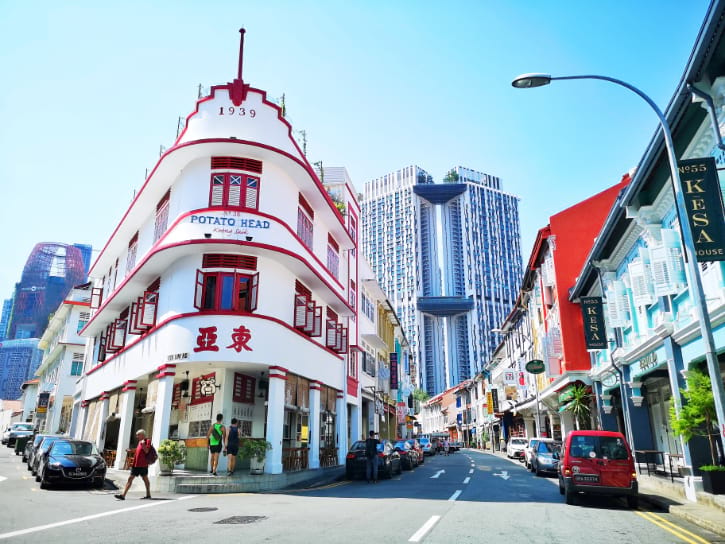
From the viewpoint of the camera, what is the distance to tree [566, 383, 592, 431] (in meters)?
30.2

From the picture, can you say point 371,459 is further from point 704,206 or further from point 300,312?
point 704,206

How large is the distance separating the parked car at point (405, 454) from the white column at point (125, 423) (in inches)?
466

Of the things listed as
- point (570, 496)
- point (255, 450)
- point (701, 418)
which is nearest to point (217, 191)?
point (255, 450)

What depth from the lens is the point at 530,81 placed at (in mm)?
11594

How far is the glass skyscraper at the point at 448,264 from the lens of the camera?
146000mm

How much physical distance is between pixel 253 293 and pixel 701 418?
13964mm

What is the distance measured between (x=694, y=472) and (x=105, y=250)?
97.4 ft

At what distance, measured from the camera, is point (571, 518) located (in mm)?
10984

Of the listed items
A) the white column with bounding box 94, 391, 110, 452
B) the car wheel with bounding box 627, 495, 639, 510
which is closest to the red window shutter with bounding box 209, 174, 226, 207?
the white column with bounding box 94, 391, 110, 452

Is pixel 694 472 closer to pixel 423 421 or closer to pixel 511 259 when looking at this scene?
pixel 423 421

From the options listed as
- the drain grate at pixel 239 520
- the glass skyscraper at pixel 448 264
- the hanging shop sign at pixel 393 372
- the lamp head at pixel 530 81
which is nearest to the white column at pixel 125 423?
the drain grate at pixel 239 520

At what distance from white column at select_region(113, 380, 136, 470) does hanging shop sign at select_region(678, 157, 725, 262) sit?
21307 millimetres

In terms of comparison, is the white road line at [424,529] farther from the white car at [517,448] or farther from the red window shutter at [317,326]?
the white car at [517,448]

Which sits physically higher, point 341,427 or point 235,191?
point 235,191
